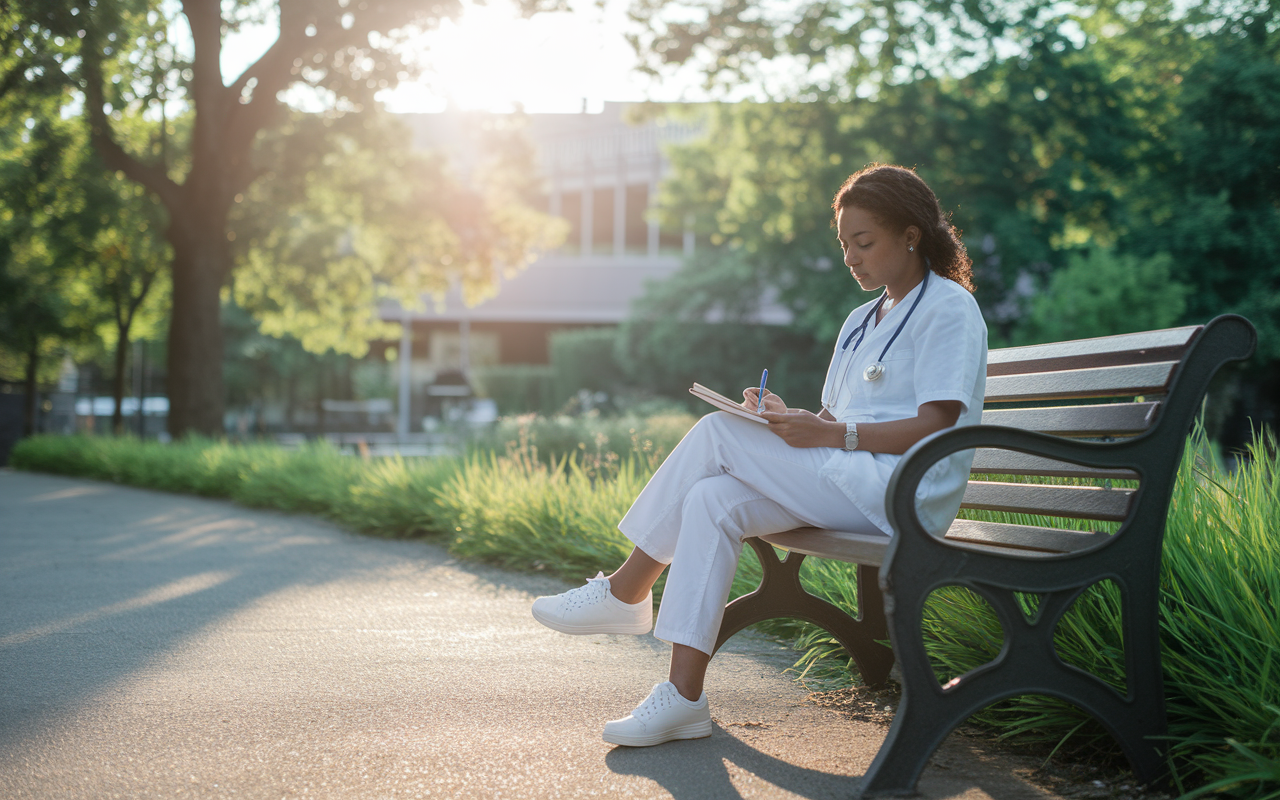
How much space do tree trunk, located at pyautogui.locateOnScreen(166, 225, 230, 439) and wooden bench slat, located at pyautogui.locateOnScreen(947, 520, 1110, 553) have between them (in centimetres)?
1279

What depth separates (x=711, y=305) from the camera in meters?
23.2

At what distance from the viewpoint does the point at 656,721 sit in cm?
257

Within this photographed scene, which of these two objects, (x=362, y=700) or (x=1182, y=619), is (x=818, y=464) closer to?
(x=1182, y=619)

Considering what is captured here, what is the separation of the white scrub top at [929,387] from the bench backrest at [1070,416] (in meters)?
0.20

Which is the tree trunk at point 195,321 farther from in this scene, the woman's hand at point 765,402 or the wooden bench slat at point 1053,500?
the wooden bench slat at point 1053,500

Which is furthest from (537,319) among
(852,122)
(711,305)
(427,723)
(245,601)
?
(427,723)

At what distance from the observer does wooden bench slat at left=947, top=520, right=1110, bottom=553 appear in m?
2.42

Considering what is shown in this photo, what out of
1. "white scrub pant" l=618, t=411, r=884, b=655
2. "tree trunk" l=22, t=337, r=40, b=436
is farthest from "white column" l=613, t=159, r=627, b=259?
Answer: "white scrub pant" l=618, t=411, r=884, b=655

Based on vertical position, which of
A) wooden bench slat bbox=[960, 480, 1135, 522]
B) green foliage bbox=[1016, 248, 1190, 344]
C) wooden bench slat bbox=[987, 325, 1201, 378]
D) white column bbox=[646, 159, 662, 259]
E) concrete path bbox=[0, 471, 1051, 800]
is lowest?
concrete path bbox=[0, 471, 1051, 800]

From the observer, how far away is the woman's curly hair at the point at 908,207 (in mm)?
2832

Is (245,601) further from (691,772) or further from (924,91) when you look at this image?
(924,91)

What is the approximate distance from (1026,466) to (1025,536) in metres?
0.24

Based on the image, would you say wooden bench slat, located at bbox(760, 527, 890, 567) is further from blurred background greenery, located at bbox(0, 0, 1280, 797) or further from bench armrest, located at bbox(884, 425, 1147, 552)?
blurred background greenery, located at bbox(0, 0, 1280, 797)

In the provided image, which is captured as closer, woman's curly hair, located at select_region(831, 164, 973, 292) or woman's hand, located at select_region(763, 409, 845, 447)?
woman's hand, located at select_region(763, 409, 845, 447)
